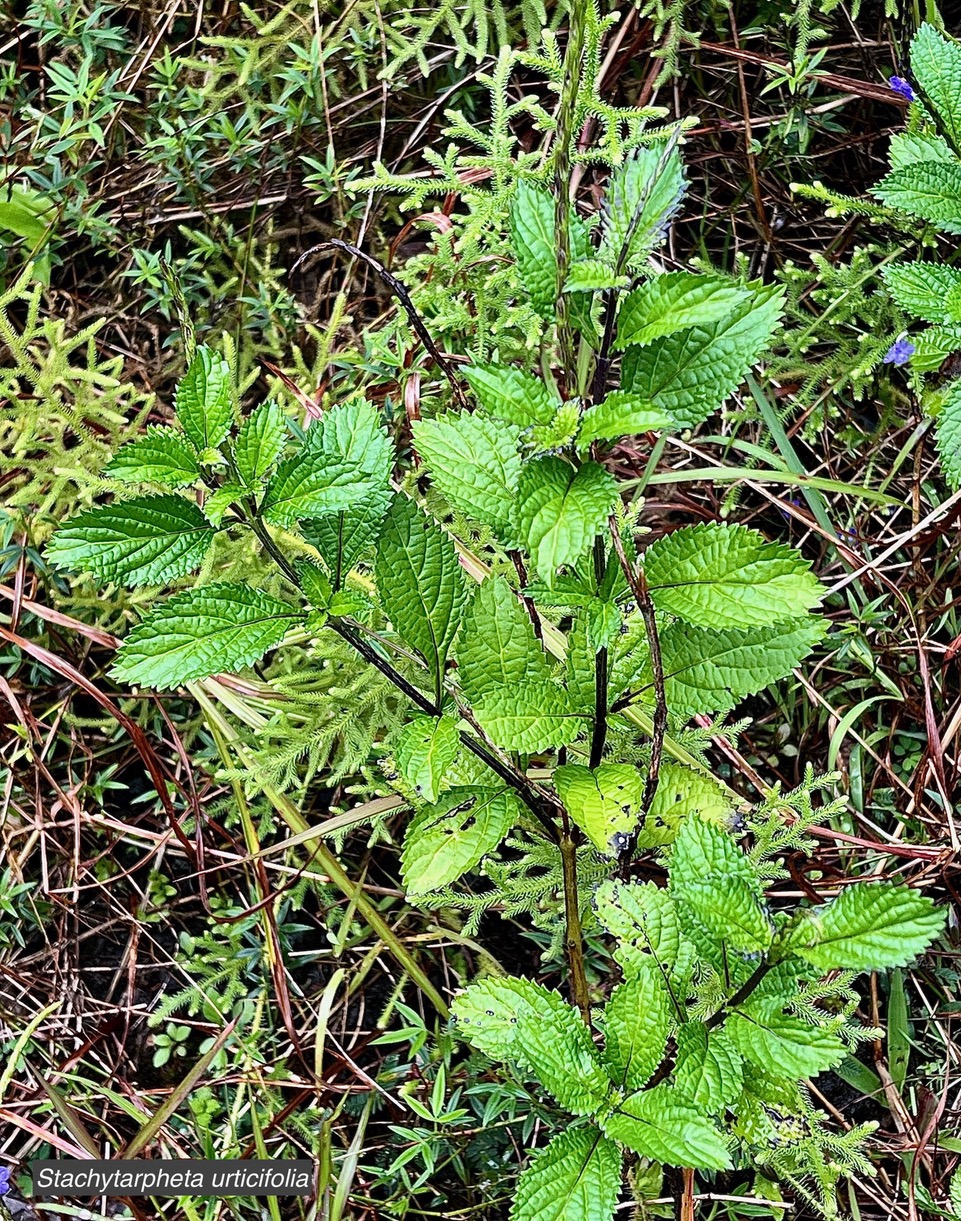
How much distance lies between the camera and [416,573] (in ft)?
5.91

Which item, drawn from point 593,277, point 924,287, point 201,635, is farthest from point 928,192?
point 201,635

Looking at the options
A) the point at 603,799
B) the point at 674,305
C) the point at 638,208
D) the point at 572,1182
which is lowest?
the point at 572,1182

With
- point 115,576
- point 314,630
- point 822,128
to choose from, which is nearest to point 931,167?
point 822,128

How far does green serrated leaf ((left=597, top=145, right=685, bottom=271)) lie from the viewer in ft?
4.45

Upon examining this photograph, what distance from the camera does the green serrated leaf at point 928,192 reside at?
92.4 inches

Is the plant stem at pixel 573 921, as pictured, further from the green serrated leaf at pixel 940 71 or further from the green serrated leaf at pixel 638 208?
the green serrated leaf at pixel 940 71

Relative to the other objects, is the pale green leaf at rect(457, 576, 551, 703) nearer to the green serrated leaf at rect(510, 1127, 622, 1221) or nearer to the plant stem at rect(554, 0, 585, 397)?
the plant stem at rect(554, 0, 585, 397)

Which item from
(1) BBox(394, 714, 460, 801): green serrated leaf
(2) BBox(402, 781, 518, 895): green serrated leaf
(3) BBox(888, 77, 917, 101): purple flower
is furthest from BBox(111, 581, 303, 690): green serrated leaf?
(3) BBox(888, 77, 917, 101): purple flower

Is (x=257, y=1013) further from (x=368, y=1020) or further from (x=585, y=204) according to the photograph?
(x=585, y=204)

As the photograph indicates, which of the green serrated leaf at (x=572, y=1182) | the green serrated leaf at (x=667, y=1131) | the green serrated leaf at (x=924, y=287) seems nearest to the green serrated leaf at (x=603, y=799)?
the green serrated leaf at (x=667, y=1131)

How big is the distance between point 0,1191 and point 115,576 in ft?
6.55

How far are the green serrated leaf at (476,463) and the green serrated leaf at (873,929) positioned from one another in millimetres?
766

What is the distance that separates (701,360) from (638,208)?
0.26 meters

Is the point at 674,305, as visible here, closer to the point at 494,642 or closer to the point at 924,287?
the point at 494,642
